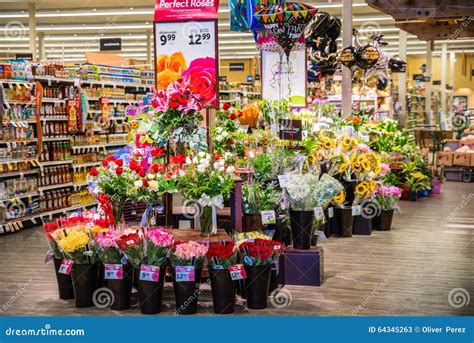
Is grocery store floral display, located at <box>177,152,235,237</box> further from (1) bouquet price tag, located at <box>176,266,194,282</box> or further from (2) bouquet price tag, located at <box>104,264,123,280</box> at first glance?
(2) bouquet price tag, located at <box>104,264,123,280</box>

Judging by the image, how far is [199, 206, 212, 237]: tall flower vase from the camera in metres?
5.56

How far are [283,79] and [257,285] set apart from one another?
14.7 feet

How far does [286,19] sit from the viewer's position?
7.60m

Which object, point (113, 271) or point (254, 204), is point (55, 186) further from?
point (113, 271)

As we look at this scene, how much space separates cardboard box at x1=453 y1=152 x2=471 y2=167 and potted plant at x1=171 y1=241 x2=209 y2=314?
11.4m

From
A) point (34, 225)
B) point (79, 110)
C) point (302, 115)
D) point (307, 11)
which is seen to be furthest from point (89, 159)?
point (307, 11)

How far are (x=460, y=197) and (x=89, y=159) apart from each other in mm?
6383

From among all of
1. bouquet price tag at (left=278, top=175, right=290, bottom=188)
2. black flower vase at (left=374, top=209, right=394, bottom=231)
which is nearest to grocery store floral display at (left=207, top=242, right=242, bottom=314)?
bouquet price tag at (left=278, top=175, right=290, bottom=188)

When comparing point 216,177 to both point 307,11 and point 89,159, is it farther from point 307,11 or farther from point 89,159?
point 89,159

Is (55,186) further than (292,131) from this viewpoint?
Yes

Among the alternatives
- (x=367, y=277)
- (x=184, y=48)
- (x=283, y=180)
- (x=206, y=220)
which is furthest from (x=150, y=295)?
(x=184, y=48)

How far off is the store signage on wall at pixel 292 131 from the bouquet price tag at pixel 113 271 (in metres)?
2.60

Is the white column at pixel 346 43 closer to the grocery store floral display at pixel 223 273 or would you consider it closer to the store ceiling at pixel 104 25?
the store ceiling at pixel 104 25

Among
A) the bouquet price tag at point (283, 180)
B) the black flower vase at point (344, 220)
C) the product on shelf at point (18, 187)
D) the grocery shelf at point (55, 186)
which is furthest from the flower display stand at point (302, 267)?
the grocery shelf at point (55, 186)
